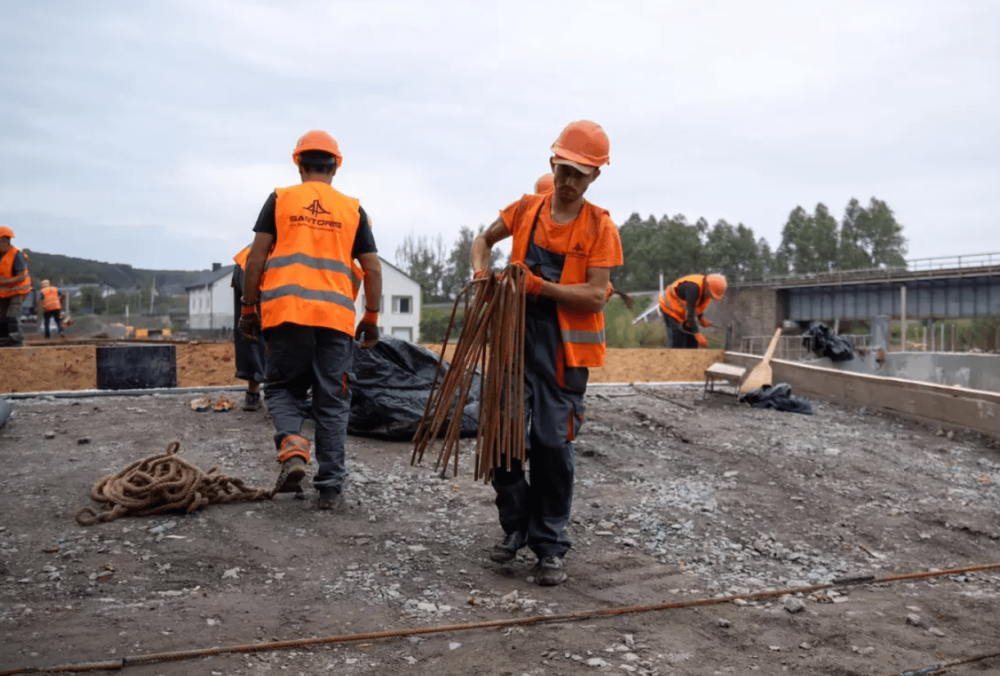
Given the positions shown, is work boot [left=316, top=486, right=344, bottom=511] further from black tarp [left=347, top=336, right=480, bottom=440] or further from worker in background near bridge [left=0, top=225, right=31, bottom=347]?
worker in background near bridge [left=0, top=225, right=31, bottom=347]

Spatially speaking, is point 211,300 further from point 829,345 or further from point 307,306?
point 307,306

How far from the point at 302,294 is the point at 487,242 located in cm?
100

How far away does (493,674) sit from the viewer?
2727 mm

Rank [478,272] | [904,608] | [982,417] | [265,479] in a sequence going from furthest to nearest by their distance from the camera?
[982,417] → [265,479] → [478,272] → [904,608]

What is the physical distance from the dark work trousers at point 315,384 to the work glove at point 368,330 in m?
0.26

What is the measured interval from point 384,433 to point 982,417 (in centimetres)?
523

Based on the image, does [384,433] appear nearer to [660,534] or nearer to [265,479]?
[265,479]

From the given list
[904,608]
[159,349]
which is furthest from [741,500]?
[159,349]

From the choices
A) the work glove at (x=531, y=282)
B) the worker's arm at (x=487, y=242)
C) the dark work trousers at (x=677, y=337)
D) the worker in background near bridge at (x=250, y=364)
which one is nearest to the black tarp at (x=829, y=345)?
the dark work trousers at (x=677, y=337)

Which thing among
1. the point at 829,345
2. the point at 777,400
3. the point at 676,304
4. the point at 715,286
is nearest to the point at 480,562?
the point at 777,400

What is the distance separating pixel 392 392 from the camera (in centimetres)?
632

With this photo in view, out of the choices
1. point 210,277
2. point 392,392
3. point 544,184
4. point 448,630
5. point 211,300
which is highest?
point 210,277

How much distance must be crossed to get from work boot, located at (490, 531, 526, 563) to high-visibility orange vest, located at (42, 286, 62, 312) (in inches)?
680

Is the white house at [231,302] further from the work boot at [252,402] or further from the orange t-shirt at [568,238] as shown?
the orange t-shirt at [568,238]
